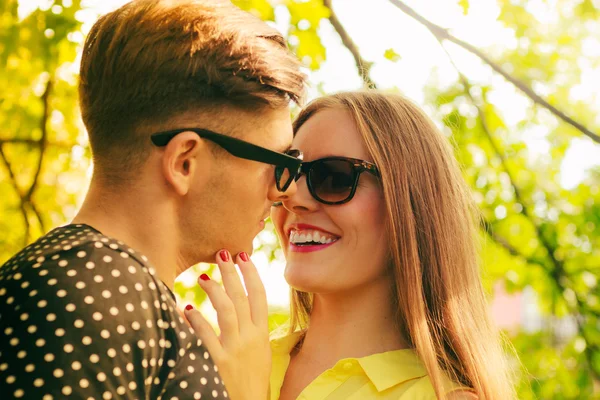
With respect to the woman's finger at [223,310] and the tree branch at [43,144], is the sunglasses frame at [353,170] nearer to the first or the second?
the woman's finger at [223,310]

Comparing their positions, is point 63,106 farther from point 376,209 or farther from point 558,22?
point 558,22

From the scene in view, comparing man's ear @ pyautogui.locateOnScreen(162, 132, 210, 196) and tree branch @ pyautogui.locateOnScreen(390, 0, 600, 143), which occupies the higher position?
tree branch @ pyautogui.locateOnScreen(390, 0, 600, 143)

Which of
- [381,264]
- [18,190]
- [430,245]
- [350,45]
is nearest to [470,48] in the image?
[350,45]

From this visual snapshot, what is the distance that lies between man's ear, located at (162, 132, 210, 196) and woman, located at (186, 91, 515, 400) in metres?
0.92

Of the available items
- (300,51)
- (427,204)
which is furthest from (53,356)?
(300,51)

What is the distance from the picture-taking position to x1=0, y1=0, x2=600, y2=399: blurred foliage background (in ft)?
14.5

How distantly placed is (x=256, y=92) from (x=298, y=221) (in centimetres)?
95

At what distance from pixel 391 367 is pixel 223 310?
786mm

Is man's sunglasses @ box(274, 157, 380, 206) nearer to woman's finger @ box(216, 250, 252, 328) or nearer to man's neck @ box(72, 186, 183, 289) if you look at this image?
woman's finger @ box(216, 250, 252, 328)

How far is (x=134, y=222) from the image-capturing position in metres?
1.90

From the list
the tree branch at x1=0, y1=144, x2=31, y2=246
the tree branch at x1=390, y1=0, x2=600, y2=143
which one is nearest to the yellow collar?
the tree branch at x1=390, y1=0, x2=600, y2=143

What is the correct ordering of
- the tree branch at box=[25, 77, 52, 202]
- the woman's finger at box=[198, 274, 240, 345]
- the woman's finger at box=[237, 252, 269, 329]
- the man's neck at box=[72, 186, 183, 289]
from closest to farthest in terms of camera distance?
1. the man's neck at box=[72, 186, 183, 289]
2. the woman's finger at box=[198, 274, 240, 345]
3. the woman's finger at box=[237, 252, 269, 329]
4. the tree branch at box=[25, 77, 52, 202]

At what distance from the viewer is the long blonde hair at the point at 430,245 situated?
→ 2771 millimetres

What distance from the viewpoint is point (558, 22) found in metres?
8.52
